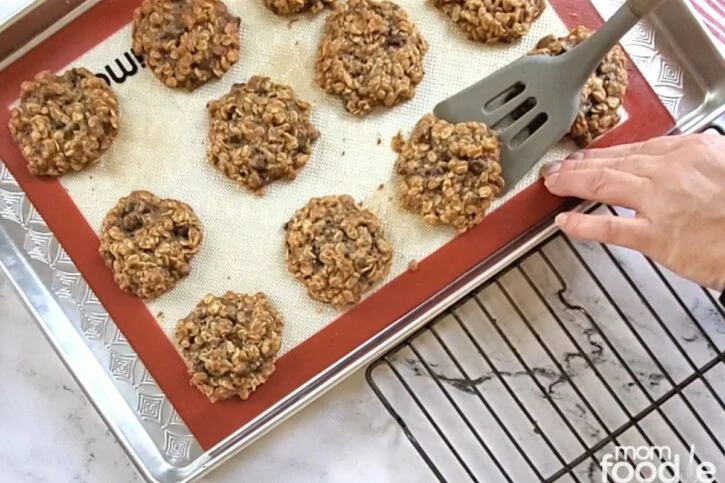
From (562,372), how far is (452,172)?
1.39 ft

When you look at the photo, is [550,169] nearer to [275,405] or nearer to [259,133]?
[259,133]

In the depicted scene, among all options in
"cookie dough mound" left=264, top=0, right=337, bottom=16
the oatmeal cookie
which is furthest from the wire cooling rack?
"cookie dough mound" left=264, top=0, right=337, bottom=16

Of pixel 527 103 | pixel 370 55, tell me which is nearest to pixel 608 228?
pixel 527 103

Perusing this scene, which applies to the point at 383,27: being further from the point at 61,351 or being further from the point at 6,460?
the point at 6,460

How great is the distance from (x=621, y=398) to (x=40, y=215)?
1.11m

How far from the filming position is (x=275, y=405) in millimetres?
1462

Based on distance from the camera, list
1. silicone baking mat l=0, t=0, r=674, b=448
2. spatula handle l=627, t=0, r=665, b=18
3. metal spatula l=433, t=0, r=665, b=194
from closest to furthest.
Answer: spatula handle l=627, t=0, r=665, b=18 < metal spatula l=433, t=0, r=665, b=194 < silicone baking mat l=0, t=0, r=674, b=448

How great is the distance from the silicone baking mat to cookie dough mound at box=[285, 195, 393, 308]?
0.04m

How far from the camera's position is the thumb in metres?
1.29

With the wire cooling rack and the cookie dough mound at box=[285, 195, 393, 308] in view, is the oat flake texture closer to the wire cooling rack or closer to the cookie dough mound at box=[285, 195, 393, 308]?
the cookie dough mound at box=[285, 195, 393, 308]

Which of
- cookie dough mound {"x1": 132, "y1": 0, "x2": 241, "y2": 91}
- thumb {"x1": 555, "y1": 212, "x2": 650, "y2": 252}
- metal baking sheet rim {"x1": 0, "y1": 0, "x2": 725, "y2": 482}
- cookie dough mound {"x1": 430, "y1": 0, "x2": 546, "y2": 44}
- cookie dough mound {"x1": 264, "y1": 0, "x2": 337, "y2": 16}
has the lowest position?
thumb {"x1": 555, "y1": 212, "x2": 650, "y2": 252}

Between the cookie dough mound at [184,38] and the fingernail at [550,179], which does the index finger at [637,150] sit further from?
the cookie dough mound at [184,38]

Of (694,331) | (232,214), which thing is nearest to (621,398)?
(694,331)

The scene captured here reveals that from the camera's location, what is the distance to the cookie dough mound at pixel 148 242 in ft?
4.72
